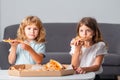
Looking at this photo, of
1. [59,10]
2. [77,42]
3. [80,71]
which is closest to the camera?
[80,71]

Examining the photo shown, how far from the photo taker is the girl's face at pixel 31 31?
7.64 feet

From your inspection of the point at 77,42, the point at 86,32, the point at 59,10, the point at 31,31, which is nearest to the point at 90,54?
the point at 86,32

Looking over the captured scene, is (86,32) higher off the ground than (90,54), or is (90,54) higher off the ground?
(86,32)

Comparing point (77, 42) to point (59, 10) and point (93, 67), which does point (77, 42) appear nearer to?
point (93, 67)

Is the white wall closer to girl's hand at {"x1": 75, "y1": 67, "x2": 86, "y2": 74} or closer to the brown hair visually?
the brown hair

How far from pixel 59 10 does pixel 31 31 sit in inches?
90.2

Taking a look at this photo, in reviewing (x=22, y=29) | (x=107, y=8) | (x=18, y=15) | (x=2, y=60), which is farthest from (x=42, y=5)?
(x=22, y=29)

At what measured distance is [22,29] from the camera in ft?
7.91

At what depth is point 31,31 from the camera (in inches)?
91.7

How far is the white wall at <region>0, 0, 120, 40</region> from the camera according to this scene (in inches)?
180

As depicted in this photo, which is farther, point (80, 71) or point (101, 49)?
point (101, 49)

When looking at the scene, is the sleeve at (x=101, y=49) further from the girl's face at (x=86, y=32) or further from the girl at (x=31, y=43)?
the girl at (x=31, y=43)

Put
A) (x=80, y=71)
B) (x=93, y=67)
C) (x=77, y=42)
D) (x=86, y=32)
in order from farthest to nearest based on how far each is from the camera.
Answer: (x=86, y=32)
(x=93, y=67)
(x=77, y=42)
(x=80, y=71)

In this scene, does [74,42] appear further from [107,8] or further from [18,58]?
[107,8]
